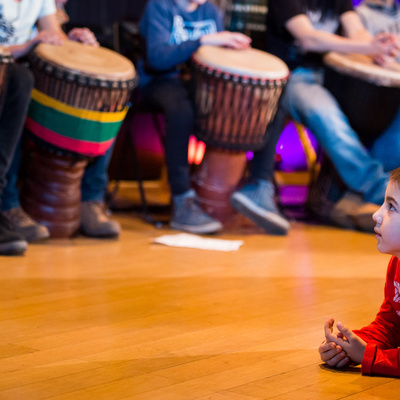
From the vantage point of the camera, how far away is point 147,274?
2494mm

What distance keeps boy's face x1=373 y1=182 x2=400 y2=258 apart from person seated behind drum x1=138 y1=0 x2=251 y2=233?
1705 mm

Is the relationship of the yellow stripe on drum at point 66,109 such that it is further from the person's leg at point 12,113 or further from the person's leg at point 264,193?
the person's leg at point 264,193

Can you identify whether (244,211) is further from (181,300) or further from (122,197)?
(181,300)

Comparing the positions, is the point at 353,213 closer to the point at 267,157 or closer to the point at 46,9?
the point at 267,157

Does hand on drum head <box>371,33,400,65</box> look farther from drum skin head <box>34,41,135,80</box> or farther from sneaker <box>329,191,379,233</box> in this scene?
drum skin head <box>34,41,135,80</box>

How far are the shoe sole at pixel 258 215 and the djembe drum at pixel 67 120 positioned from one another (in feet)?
2.25

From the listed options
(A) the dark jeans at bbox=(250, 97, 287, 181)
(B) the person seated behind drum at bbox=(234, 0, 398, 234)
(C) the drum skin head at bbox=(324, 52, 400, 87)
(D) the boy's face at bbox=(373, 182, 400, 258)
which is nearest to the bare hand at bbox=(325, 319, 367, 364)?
(D) the boy's face at bbox=(373, 182, 400, 258)

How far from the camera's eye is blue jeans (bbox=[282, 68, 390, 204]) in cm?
352

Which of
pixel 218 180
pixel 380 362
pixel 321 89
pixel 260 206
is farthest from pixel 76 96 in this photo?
pixel 380 362

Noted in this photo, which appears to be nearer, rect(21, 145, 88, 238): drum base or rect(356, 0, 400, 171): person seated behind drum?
rect(21, 145, 88, 238): drum base

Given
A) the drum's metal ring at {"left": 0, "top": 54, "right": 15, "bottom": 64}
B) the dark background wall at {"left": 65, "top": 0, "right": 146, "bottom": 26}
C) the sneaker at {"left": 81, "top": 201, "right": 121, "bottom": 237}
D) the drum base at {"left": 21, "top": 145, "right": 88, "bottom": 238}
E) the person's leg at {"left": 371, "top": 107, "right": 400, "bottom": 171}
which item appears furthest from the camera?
the dark background wall at {"left": 65, "top": 0, "right": 146, "bottom": 26}

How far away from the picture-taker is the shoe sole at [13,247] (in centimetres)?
261

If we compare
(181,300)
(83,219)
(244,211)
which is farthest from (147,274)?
(244,211)

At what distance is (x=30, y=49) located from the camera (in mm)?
2883
